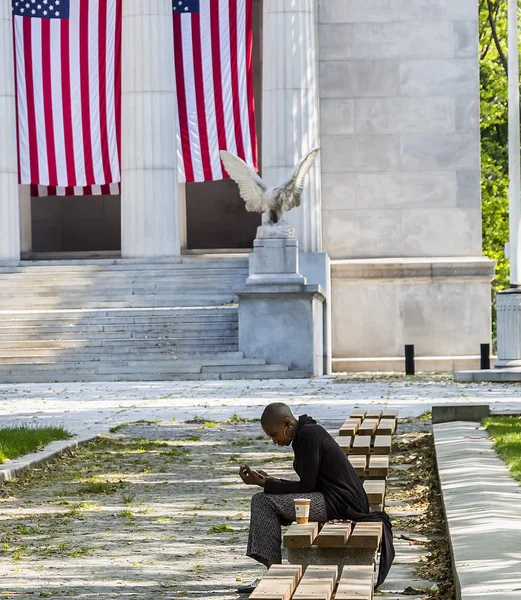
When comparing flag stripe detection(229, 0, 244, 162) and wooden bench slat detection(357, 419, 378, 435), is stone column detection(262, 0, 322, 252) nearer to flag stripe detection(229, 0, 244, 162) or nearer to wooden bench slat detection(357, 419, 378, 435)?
flag stripe detection(229, 0, 244, 162)

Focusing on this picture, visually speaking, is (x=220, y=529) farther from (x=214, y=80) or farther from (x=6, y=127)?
(x=6, y=127)

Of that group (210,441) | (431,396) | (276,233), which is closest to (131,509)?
(210,441)

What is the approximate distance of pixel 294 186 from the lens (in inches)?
1219

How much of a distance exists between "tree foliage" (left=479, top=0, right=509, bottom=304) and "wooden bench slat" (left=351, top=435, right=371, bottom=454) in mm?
41894

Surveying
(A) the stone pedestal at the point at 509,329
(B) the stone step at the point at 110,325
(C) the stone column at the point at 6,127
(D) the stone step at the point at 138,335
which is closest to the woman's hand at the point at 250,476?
(A) the stone pedestal at the point at 509,329

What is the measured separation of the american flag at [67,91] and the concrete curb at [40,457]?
68.8 feet

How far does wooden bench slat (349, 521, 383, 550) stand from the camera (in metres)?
6.58

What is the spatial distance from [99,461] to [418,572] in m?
6.15

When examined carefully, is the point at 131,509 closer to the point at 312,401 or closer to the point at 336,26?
the point at 312,401

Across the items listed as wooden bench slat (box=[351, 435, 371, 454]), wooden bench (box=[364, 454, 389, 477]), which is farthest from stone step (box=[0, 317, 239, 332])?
wooden bench (box=[364, 454, 389, 477])

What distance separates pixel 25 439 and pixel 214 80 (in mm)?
22669

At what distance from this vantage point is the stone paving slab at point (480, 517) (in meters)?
5.97

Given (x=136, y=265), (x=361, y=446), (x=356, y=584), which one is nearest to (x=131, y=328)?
(x=136, y=265)

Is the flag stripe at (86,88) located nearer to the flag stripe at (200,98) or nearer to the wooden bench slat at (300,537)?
the flag stripe at (200,98)
